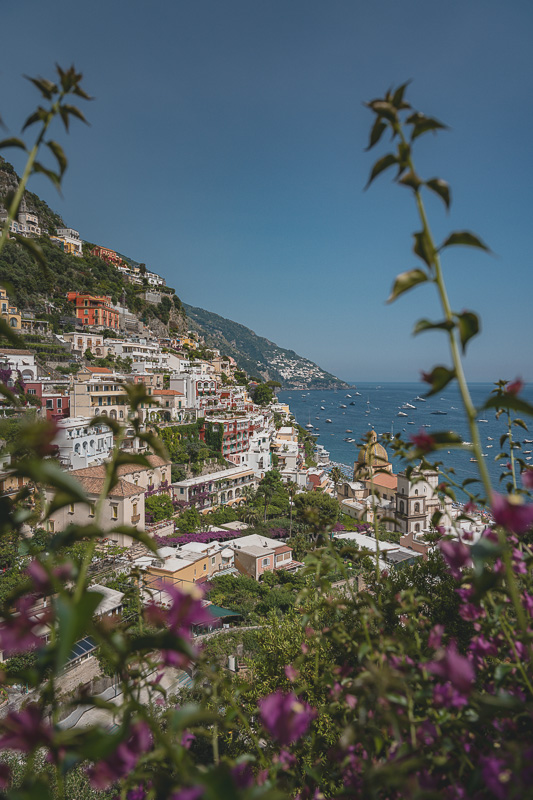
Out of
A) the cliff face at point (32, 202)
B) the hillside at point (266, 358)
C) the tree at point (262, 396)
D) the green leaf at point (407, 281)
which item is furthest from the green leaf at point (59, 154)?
the hillside at point (266, 358)

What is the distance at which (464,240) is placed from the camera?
893mm

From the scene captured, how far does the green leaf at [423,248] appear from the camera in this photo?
0.88 meters

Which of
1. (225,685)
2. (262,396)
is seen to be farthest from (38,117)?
(262,396)

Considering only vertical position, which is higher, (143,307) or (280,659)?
(143,307)

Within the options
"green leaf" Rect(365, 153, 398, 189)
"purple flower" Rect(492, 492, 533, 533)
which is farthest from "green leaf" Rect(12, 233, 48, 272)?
"purple flower" Rect(492, 492, 533, 533)

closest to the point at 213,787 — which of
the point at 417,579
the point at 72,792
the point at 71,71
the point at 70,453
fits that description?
the point at 71,71

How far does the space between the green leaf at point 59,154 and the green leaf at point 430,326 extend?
923 millimetres

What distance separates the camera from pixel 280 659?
220 inches

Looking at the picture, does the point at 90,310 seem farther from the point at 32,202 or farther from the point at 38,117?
the point at 38,117

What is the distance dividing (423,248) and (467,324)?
0.18 m

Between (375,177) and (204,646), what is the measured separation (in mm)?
10400

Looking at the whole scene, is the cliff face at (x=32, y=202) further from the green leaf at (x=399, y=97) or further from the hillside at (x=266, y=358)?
the hillside at (x=266, y=358)

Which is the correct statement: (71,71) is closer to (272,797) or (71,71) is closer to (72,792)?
(272,797)

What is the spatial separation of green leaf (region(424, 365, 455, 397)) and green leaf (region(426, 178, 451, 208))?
1.17 feet
